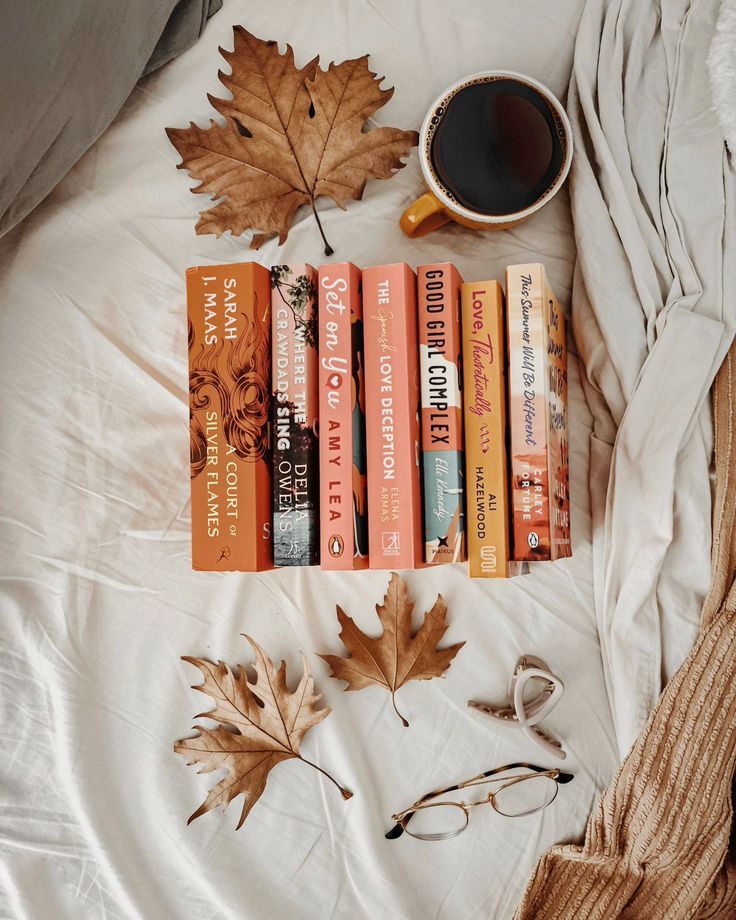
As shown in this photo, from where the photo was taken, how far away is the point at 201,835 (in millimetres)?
832

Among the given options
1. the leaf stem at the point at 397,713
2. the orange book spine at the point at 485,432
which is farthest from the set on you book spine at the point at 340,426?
the leaf stem at the point at 397,713

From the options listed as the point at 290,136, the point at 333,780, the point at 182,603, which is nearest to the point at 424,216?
the point at 290,136

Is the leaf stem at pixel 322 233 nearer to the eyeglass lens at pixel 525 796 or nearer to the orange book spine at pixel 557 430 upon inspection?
the orange book spine at pixel 557 430

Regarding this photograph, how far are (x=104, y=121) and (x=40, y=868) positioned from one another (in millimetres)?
898

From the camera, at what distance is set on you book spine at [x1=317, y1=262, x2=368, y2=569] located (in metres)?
0.70

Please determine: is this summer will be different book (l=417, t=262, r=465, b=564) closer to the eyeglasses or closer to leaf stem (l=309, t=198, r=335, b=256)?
leaf stem (l=309, t=198, r=335, b=256)

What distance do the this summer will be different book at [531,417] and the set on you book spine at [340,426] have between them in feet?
0.52

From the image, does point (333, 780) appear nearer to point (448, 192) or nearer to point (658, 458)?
point (658, 458)

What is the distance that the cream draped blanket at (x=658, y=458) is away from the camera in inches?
30.6

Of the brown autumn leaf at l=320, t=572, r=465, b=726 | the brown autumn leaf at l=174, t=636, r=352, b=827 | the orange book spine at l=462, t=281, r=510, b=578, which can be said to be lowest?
the brown autumn leaf at l=174, t=636, r=352, b=827

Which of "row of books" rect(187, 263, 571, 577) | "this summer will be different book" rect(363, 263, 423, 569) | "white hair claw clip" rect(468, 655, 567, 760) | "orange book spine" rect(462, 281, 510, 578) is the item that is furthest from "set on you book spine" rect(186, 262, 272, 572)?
"white hair claw clip" rect(468, 655, 567, 760)

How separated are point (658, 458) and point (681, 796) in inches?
15.0

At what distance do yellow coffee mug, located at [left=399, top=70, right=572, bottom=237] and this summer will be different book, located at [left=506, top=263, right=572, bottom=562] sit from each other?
108mm

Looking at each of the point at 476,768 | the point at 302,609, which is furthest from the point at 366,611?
the point at 476,768
